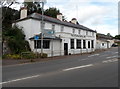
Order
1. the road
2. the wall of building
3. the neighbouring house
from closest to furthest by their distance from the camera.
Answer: the road → the wall of building → the neighbouring house

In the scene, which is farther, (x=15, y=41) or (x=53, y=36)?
(x=53, y=36)

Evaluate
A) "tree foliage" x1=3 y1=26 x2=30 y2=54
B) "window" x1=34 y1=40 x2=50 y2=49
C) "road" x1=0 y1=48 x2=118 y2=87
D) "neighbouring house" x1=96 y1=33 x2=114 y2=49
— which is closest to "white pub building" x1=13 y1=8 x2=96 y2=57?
"window" x1=34 y1=40 x2=50 y2=49

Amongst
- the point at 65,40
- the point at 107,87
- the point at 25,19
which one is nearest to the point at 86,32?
the point at 65,40

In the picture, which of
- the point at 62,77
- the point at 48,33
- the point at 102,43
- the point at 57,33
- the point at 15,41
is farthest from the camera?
the point at 102,43

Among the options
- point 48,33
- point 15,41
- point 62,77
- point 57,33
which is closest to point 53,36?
point 48,33

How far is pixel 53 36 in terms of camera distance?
86.8ft

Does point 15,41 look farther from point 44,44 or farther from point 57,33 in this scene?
point 57,33

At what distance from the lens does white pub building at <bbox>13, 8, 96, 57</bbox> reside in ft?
87.9

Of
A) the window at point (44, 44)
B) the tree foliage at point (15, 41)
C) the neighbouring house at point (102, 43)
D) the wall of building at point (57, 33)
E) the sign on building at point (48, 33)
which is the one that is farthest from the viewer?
the neighbouring house at point (102, 43)

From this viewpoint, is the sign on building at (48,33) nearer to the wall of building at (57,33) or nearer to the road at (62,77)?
the wall of building at (57,33)

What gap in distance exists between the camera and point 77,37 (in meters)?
35.1

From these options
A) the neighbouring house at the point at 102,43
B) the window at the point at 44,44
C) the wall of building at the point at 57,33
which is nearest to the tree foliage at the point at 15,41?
the wall of building at the point at 57,33

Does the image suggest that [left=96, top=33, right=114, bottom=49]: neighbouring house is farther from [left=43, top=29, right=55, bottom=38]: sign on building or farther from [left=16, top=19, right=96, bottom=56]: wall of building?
[left=43, top=29, right=55, bottom=38]: sign on building

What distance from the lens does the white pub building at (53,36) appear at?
2680 centimetres
